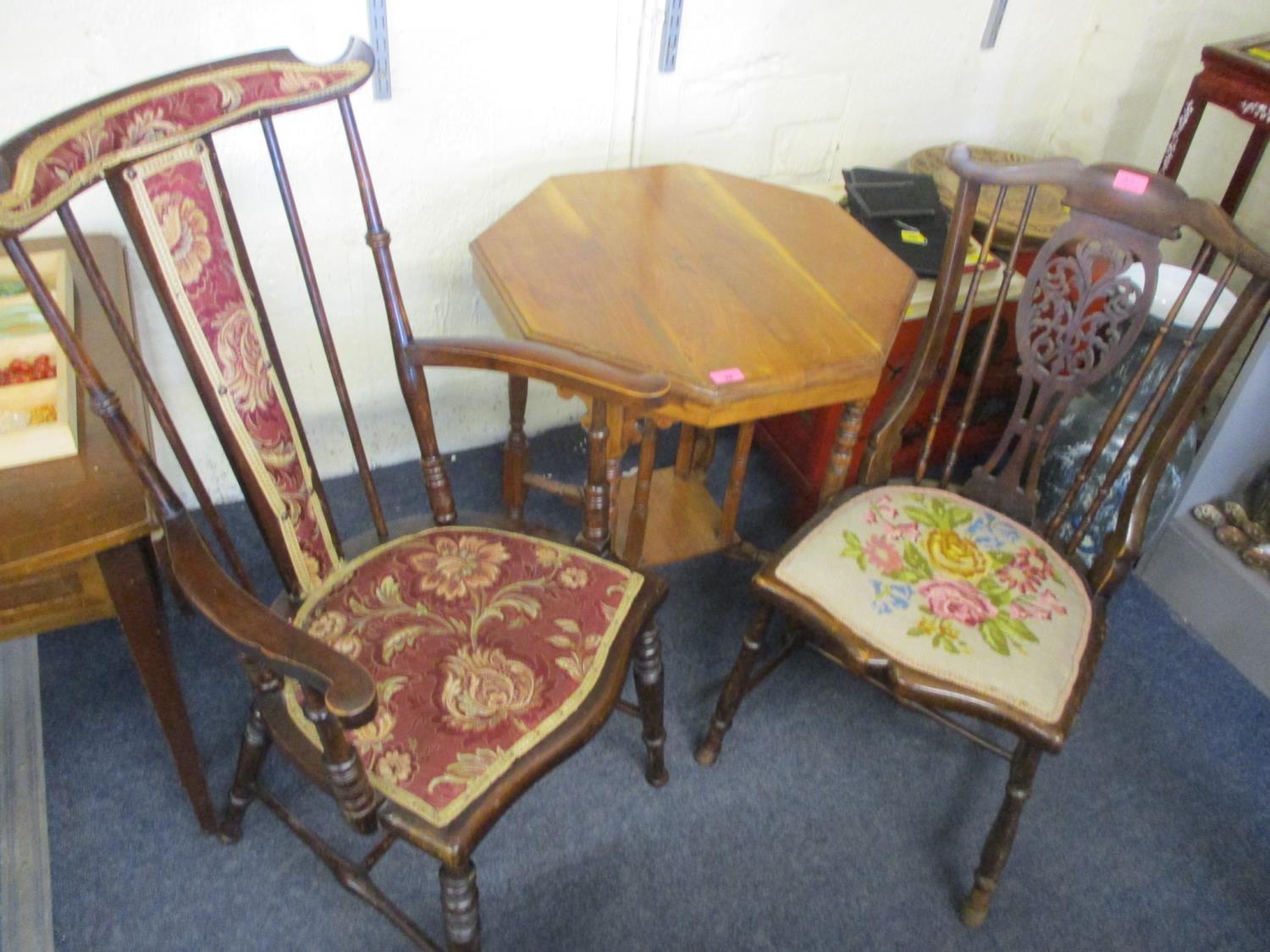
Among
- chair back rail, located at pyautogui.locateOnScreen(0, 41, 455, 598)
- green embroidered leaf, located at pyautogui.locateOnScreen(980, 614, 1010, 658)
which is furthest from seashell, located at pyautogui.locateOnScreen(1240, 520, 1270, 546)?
chair back rail, located at pyautogui.locateOnScreen(0, 41, 455, 598)

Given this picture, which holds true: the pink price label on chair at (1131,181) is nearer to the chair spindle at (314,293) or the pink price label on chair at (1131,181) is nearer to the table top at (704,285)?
the table top at (704,285)

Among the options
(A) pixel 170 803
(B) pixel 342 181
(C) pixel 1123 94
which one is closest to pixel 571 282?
(B) pixel 342 181

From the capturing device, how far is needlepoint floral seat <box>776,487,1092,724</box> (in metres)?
1.23

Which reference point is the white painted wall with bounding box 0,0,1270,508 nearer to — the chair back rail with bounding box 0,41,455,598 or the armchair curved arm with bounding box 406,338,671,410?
the chair back rail with bounding box 0,41,455,598

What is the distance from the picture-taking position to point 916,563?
1372 millimetres

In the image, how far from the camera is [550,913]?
1.42 meters

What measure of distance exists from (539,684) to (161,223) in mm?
675

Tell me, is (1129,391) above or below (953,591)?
above

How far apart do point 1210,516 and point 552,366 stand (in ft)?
4.88

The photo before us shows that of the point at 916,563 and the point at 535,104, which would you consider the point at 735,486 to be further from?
the point at 535,104

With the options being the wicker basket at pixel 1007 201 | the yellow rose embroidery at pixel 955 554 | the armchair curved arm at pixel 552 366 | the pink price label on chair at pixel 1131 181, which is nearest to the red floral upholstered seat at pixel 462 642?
the armchair curved arm at pixel 552 366

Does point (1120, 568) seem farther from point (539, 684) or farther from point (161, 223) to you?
point (161, 223)

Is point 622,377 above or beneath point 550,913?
above

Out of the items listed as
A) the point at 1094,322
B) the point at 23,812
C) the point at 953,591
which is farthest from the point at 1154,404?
the point at 23,812
